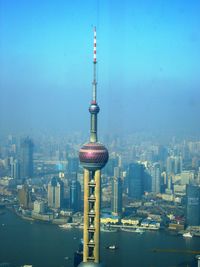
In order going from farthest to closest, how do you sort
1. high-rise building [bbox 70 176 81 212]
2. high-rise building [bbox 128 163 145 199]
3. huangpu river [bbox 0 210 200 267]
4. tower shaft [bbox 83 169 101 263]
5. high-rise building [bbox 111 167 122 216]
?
high-rise building [bbox 128 163 145 199], high-rise building [bbox 70 176 81 212], high-rise building [bbox 111 167 122 216], huangpu river [bbox 0 210 200 267], tower shaft [bbox 83 169 101 263]

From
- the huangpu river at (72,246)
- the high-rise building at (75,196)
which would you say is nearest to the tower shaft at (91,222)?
the huangpu river at (72,246)

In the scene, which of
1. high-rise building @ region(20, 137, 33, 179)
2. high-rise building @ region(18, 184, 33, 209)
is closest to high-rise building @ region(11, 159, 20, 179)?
high-rise building @ region(20, 137, 33, 179)

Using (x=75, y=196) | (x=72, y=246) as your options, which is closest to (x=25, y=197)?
(x=75, y=196)

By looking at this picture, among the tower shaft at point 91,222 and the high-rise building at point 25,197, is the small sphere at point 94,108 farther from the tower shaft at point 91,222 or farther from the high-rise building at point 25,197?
the high-rise building at point 25,197

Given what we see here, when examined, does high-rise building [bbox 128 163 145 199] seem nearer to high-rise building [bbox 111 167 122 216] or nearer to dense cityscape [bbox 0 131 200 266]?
dense cityscape [bbox 0 131 200 266]

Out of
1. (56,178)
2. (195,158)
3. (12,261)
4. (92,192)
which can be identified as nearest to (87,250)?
(92,192)

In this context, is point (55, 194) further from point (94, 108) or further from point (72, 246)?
point (94, 108)
